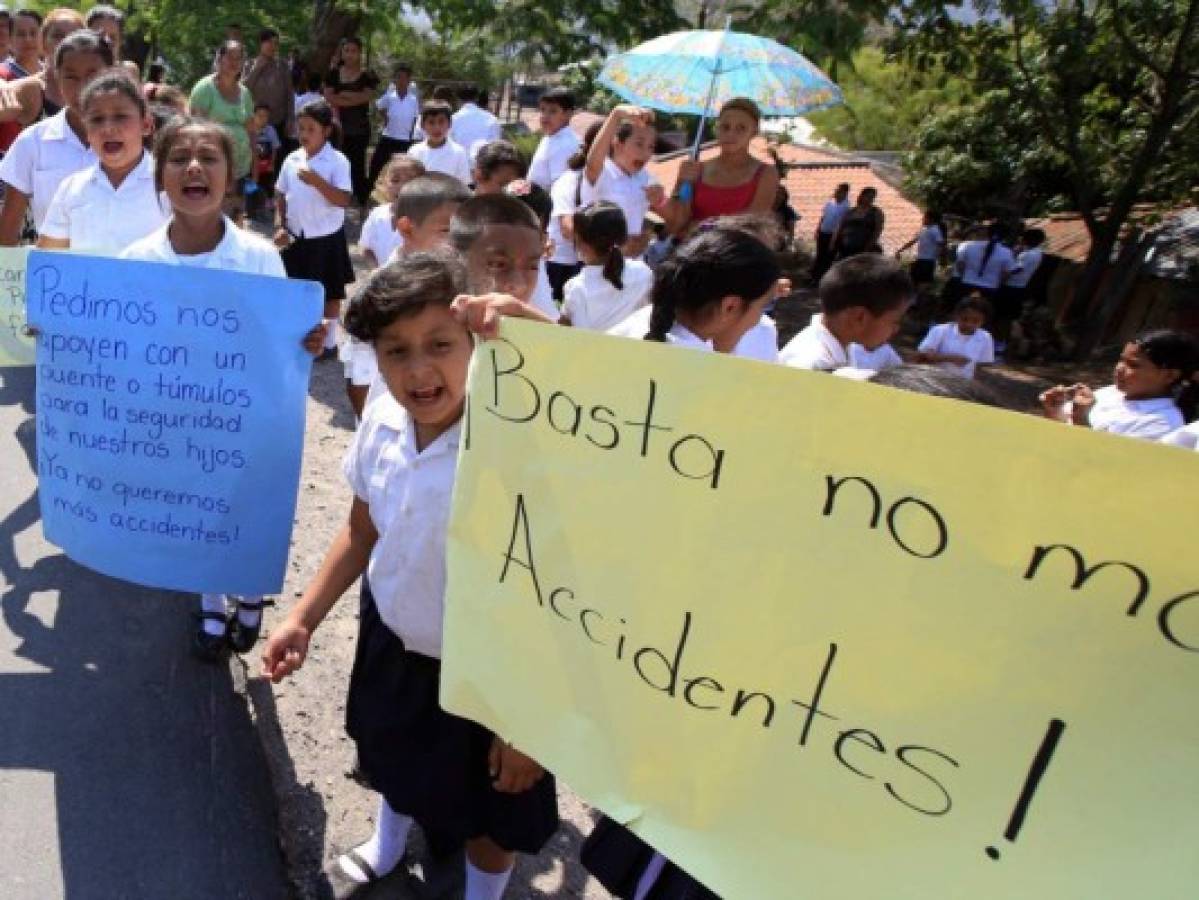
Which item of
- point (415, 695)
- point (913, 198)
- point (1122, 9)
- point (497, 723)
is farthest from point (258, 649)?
point (913, 198)

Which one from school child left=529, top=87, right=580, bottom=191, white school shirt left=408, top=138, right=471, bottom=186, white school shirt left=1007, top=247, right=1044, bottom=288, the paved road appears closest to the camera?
the paved road

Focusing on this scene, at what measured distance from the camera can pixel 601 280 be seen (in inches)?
147

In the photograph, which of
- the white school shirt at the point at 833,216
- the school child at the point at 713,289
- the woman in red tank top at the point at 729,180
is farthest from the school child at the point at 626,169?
the white school shirt at the point at 833,216

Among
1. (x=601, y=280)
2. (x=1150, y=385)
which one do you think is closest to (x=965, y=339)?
(x=1150, y=385)

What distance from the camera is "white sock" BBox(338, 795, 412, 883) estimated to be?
7.14 ft

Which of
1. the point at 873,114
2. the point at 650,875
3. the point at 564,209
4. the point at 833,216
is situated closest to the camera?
the point at 650,875

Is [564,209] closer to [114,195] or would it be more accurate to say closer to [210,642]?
[114,195]

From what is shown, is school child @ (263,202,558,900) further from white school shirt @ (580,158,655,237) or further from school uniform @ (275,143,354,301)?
school uniform @ (275,143,354,301)

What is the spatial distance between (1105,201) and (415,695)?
1364 cm

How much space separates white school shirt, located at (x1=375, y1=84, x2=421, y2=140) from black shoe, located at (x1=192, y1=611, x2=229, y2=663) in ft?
25.7

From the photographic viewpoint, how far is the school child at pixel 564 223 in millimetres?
5141

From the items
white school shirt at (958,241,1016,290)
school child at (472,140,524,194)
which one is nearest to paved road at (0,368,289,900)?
school child at (472,140,524,194)

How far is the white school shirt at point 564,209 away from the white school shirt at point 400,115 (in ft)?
16.1

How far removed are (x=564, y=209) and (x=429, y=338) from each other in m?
3.55
